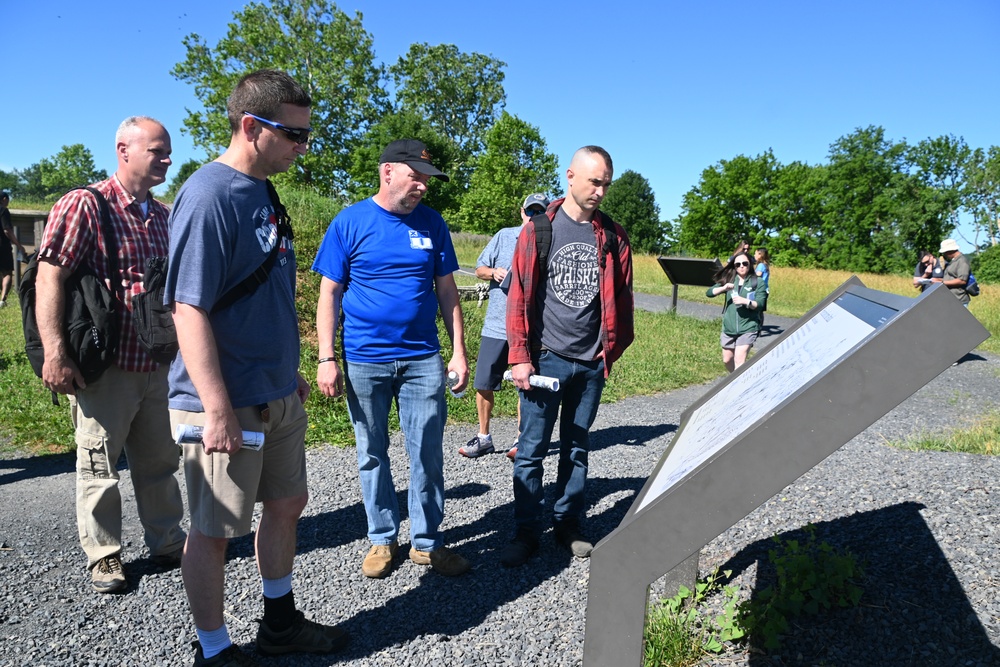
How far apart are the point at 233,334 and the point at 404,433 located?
1265mm

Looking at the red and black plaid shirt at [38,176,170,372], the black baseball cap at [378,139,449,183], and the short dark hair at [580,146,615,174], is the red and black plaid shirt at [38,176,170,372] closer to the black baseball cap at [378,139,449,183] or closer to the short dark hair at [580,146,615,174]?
the black baseball cap at [378,139,449,183]

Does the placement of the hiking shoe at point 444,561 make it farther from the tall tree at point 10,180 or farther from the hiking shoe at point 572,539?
the tall tree at point 10,180

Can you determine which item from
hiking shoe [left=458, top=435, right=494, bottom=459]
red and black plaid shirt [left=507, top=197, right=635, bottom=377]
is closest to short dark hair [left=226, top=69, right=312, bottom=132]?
red and black plaid shirt [left=507, top=197, right=635, bottom=377]

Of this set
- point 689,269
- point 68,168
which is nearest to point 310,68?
point 689,269

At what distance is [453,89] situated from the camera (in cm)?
5809

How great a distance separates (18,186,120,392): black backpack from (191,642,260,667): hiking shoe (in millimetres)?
1450

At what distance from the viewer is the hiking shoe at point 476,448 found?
5.61 meters

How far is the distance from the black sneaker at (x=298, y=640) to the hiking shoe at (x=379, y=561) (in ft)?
2.11

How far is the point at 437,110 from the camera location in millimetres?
58531

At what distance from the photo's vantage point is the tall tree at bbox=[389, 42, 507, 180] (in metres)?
57.6

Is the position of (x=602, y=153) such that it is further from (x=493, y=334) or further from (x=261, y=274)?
(x=493, y=334)

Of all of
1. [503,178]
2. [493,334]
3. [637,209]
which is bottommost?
[493,334]

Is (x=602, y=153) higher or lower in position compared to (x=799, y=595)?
higher

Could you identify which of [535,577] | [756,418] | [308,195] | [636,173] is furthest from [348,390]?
[636,173]
